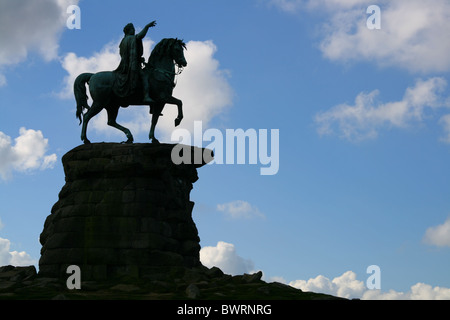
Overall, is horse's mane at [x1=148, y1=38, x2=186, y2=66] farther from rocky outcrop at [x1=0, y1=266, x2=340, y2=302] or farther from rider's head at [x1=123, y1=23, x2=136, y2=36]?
rocky outcrop at [x1=0, y1=266, x2=340, y2=302]

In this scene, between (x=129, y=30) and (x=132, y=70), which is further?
(x=129, y=30)

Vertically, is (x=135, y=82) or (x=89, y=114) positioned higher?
(x=135, y=82)

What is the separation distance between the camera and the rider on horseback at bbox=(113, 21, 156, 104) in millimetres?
20531

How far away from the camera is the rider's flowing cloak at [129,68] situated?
67.4 feet

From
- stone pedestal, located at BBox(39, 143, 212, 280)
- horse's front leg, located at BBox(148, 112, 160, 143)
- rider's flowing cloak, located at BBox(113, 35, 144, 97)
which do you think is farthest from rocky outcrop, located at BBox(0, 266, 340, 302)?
rider's flowing cloak, located at BBox(113, 35, 144, 97)

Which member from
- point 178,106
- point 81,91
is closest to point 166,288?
point 178,106

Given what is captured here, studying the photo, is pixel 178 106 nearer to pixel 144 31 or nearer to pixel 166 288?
pixel 144 31

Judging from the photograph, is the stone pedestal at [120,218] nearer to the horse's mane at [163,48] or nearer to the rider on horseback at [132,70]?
the rider on horseback at [132,70]

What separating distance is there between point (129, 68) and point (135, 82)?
55 centimetres

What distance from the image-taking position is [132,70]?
808 inches

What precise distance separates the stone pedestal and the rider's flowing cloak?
6.60 feet

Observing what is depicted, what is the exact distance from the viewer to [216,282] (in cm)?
1780
